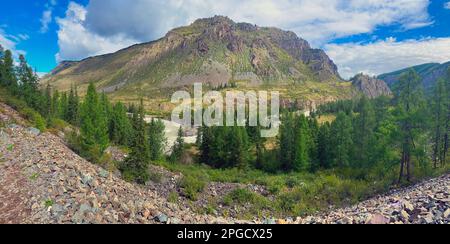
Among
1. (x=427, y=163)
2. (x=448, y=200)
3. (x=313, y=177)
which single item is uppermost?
(x=448, y=200)

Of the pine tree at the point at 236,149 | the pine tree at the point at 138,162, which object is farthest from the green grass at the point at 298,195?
the pine tree at the point at 236,149

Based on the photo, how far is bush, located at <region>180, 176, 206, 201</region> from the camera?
34156 mm

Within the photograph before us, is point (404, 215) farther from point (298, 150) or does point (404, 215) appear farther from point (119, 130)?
point (119, 130)

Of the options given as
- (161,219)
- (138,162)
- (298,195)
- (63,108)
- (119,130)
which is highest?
(63,108)

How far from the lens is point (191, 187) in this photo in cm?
3528

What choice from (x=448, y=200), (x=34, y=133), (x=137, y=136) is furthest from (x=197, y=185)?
(x=448, y=200)

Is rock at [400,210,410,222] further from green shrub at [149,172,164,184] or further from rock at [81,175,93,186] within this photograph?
green shrub at [149,172,164,184]

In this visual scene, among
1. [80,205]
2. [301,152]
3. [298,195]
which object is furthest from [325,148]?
[80,205]

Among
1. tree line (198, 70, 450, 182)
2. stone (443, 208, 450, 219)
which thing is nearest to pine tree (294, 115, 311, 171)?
tree line (198, 70, 450, 182)
